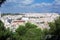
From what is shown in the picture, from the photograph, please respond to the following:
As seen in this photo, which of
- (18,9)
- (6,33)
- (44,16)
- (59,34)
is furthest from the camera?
(44,16)

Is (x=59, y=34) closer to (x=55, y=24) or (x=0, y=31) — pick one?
(x=55, y=24)

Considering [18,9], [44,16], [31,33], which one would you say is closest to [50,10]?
[44,16]

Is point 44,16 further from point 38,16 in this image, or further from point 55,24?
point 55,24

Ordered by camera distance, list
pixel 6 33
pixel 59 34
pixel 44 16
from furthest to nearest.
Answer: pixel 44 16 → pixel 6 33 → pixel 59 34

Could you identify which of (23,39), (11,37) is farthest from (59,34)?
A: (11,37)

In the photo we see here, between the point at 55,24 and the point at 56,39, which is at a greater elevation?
the point at 55,24

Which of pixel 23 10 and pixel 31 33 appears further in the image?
pixel 23 10

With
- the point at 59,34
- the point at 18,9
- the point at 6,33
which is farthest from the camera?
the point at 18,9

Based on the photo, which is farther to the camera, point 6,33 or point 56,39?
point 6,33

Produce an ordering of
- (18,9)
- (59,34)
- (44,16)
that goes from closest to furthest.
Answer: (59,34), (18,9), (44,16)
